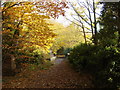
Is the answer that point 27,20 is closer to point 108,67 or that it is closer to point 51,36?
point 51,36

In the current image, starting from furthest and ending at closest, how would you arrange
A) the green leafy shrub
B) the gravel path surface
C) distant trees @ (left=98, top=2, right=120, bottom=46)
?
1. distant trees @ (left=98, top=2, right=120, bottom=46)
2. the gravel path surface
3. the green leafy shrub

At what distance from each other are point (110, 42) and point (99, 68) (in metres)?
1.22

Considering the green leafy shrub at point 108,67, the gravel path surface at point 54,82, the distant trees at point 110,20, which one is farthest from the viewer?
the distant trees at point 110,20

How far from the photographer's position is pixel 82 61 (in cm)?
647

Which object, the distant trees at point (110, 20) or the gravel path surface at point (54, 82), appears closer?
the gravel path surface at point (54, 82)

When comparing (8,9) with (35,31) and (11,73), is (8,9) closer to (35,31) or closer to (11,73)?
(35,31)

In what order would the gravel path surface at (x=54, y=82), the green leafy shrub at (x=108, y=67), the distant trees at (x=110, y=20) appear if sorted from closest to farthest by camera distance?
1. the green leafy shrub at (x=108, y=67)
2. the gravel path surface at (x=54, y=82)
3. the distant trees at (x=110, y=20)

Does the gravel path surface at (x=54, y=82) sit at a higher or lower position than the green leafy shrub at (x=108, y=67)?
lower

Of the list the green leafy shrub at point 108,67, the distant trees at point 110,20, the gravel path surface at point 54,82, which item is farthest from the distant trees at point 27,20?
the distant trees at point 110,20

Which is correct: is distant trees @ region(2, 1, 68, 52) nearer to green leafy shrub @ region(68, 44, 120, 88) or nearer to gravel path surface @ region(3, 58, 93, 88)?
gravel path surface @ region(3, 58, 93, 88)

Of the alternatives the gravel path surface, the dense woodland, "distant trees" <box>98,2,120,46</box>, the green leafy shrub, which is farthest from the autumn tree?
"distant trees" <box>98,2,120,46</box>

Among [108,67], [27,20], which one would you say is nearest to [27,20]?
[27,20]

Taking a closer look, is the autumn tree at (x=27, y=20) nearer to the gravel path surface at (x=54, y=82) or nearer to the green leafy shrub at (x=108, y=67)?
the gravel path surface at (x=54, y=82)

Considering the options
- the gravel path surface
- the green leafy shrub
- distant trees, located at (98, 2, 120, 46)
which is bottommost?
the gravel path surface
